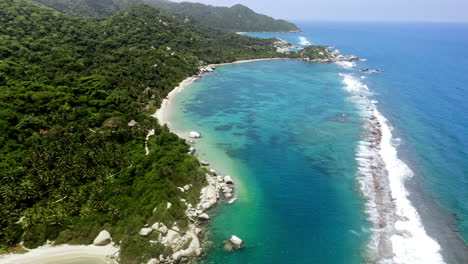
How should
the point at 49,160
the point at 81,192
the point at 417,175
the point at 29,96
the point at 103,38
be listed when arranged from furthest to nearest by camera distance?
the point at 103,38, the point at 29,96, the point at 417,175, the point at 49,160, the point at 81,192

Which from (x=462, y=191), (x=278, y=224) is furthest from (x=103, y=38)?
(x=462, y=191)

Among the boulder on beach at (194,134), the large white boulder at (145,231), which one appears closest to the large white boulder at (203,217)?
the large white boulder at (145,231)

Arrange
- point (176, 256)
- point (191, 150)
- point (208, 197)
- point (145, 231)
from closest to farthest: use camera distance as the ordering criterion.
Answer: point (176, 256), point (145, 231), point (208, 197), point (191, 150)

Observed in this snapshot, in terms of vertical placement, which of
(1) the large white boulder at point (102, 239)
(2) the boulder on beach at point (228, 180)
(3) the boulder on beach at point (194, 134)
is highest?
(3) the boulder on beach at point (194, 134)

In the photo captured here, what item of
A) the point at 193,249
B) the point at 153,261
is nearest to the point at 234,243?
the point at 193,249

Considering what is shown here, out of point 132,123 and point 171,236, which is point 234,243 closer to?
point 171,236

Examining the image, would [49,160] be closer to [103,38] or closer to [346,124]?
[346,124]

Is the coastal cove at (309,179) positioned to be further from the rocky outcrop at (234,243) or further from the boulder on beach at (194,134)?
the rocky outcrop at (234,243)
